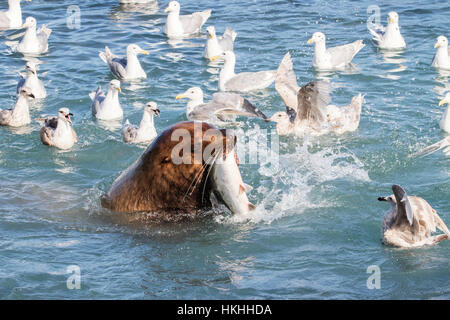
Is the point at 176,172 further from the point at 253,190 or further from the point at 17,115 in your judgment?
the point at 17,115

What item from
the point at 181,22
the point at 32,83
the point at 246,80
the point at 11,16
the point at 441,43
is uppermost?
the point at 11,16

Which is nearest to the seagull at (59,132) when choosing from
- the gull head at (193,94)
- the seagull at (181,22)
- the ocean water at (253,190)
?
the ocean water at (253,190)

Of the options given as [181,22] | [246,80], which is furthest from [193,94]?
[181,22]

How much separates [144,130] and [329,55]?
4964 millimetres

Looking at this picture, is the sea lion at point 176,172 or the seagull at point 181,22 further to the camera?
the seagull at point 181,22

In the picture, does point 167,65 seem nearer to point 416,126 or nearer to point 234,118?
point 234,118

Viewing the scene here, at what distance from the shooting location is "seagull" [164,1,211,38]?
17.1 meters

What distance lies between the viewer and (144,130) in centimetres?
1095

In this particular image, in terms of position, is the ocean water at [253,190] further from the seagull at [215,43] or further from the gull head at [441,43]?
the gull head at [441,43]

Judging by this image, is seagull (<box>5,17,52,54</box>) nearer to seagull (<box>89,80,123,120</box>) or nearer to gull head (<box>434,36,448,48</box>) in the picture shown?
seagull (<box>89,80,123,120</box>)

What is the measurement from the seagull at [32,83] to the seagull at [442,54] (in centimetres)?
743

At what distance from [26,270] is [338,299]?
2887 millimetres

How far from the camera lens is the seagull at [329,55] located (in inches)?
562

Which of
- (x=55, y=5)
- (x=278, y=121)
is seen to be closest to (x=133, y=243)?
(x=278, y=121)
